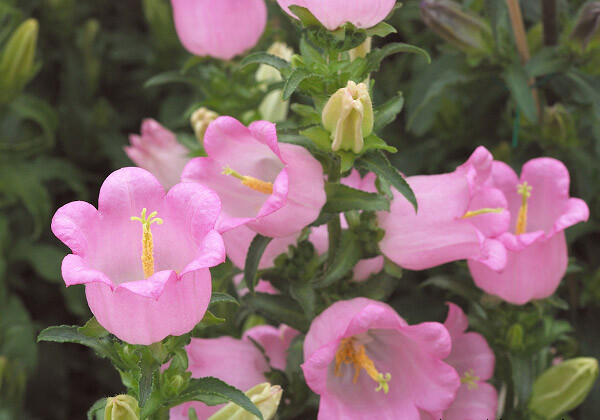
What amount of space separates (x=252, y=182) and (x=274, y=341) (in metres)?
0.28

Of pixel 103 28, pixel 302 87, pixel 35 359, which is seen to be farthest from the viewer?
pixel 103 28

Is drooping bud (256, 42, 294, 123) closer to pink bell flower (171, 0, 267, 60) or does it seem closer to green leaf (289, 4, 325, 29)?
pink bell flower (171, 0, 267, 60)

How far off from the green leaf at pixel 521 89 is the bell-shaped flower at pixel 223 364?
18.3 inches

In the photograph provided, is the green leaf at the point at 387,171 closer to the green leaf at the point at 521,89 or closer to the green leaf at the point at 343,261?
the green leaf at the point at 343,261

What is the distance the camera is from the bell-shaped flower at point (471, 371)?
2.92 ft

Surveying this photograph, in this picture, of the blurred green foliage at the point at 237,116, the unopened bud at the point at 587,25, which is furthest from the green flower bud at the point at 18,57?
the unopened bud at the point at 587,25

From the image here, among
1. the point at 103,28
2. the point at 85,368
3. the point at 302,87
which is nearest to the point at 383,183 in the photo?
the point at 302,87

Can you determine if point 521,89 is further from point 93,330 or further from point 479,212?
point 93,330

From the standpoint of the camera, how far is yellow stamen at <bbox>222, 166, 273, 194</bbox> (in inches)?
30.7

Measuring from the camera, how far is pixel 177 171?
3.96 feet

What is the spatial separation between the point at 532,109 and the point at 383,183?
35 centimetres

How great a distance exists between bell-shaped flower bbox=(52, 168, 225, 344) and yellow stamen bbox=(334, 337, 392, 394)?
0.21 meters

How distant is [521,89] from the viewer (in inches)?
42.3

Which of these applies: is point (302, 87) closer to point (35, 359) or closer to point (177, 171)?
point (177, 171)
